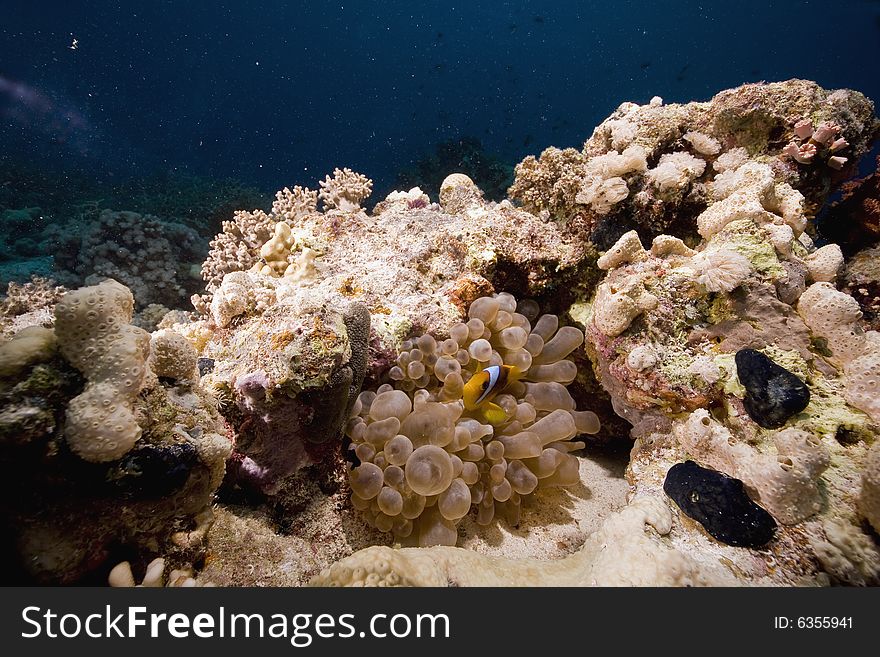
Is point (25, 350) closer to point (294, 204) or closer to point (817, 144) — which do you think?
point (294, 204)

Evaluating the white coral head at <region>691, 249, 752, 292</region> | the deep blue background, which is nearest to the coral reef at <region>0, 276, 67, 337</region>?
the white coral head at <region>691, 249, 752, 292</region>

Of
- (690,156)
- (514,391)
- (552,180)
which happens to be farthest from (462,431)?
(690,156)

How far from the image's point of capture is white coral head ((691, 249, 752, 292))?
2498mm

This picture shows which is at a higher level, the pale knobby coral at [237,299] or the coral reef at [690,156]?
the coral reef at [690,156]

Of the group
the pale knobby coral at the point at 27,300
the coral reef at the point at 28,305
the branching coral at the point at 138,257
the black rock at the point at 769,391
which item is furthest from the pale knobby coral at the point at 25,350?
the branching coral at the point at 138,257

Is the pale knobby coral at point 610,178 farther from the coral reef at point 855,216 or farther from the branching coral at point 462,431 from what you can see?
the coral reef at point 855,216

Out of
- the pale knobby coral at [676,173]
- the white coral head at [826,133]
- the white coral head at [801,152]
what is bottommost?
the pale knobby coral at [676,173]

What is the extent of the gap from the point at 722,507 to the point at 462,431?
1.35m

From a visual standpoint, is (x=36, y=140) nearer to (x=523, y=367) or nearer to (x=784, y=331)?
(x=523, y=367)

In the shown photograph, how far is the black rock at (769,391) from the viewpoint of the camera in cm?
205

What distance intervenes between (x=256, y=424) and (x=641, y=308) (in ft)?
8.52

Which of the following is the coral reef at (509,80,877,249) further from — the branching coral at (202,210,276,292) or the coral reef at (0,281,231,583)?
the coral reef at (0,281,231,583)

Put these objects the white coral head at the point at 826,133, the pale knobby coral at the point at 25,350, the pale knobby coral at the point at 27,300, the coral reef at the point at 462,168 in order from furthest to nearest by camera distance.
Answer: the coral reef at the point at 462,168, the pale knobby coral at the point at 27,300, the white coral head at the point at 826,133, the pale knobby coral at the point at 25,350

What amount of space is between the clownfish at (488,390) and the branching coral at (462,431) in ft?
0.16
